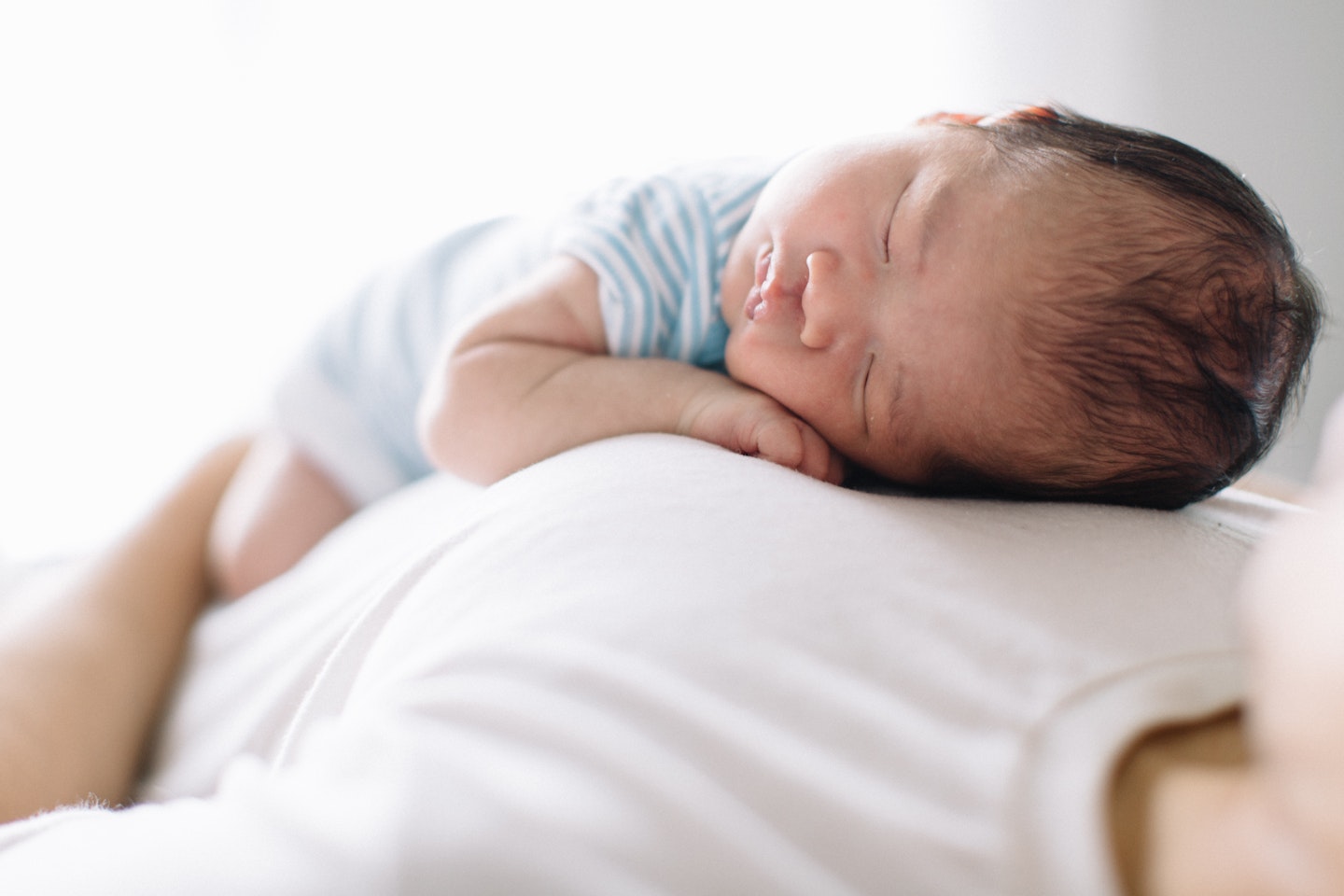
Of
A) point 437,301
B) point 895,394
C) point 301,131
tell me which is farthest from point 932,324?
point 301,131


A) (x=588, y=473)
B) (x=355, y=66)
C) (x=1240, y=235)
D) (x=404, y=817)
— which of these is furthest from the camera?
(x=355, y=66)

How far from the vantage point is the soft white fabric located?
42 cm

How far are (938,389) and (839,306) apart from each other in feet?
0.37

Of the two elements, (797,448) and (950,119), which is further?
(950,119)

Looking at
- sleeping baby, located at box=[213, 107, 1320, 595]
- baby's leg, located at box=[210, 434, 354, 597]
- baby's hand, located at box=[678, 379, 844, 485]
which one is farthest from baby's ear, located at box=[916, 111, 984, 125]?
baby's leg, located at box=[210, 434, 354, 597]

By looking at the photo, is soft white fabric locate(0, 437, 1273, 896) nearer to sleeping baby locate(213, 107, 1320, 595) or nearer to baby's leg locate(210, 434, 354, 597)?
sleeping baby locate(213, 107, 1320, 595)

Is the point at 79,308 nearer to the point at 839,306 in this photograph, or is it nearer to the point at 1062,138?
the point at 839,306

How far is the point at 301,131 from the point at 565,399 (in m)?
1.41

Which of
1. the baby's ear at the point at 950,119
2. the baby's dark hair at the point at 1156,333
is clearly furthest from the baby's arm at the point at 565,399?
the baby's ear at the point at 950,119

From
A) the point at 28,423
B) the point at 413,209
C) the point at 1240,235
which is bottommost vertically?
the point at 28,423

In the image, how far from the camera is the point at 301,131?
203 cm

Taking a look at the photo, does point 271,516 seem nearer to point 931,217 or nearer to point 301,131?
point 931,217

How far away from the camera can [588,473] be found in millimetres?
682

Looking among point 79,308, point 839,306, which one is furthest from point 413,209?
point 839,306
